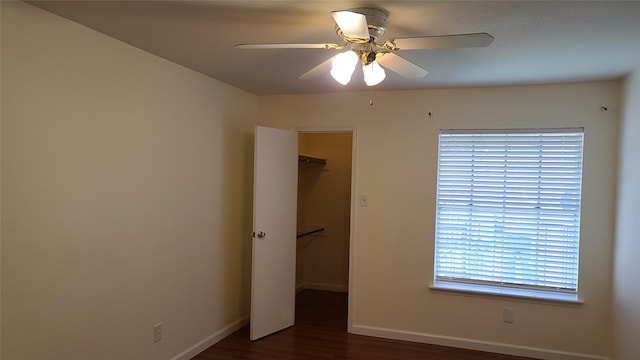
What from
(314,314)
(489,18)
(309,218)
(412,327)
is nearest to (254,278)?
Answer: (314,314)

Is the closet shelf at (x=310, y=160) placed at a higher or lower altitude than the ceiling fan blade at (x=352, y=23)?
lower

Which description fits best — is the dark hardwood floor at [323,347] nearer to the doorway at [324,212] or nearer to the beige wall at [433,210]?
the beige wall at [433,210]

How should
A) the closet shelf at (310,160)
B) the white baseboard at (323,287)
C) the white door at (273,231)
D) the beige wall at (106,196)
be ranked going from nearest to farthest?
1. the beige wall at (106,196)
2. the white door at (273,231)
3. the closet shelf at (310,160)
4. the white baseboard at (323,287)

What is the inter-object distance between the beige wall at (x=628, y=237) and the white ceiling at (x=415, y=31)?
1.09ft

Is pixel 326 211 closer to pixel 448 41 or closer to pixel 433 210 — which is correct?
pixel 433 210

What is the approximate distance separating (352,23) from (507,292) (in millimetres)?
2963

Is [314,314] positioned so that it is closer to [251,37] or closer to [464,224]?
[464,224]

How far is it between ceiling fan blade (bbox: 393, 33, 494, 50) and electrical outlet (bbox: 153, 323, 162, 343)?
2570 millimetres

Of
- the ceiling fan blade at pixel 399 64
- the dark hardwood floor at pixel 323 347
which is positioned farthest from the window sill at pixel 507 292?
the ceiling fan blade at pixel 399 64

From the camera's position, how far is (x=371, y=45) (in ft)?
7.34

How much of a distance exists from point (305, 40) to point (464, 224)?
92.1 inches

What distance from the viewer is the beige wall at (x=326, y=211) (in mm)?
5688

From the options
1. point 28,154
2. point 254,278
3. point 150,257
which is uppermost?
point 28,154

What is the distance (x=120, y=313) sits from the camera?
9.07ft
